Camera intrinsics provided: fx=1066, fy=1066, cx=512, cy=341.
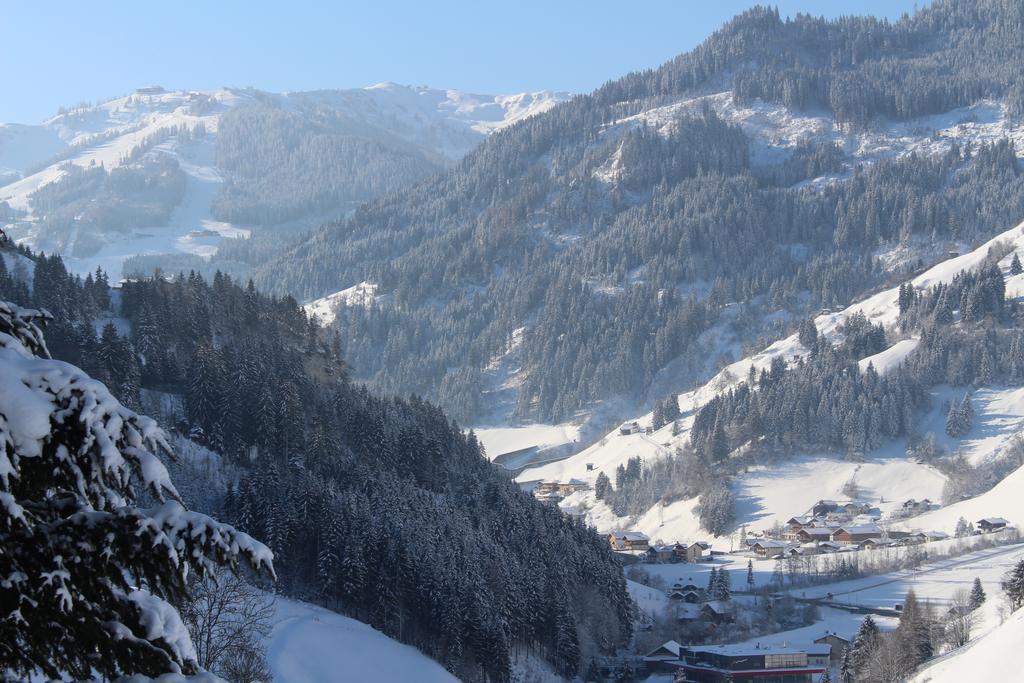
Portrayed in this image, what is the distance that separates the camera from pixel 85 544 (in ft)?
23.1

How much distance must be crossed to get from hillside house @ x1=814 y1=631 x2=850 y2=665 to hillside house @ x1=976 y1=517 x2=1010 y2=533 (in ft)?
135

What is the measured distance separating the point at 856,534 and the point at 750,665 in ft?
178

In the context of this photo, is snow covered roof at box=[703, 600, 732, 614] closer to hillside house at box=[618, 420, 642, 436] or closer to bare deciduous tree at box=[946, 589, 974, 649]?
bare deciduous tree at box=[946, 589, 974, 649]

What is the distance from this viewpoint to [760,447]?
162750mm

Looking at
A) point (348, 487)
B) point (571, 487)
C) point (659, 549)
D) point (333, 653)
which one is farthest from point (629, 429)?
point (333, 653)

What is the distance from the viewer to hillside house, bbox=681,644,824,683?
78.6m

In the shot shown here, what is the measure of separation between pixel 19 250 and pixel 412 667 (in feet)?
213

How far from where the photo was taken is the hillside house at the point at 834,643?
278 ft

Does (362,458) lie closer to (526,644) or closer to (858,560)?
(526,644)

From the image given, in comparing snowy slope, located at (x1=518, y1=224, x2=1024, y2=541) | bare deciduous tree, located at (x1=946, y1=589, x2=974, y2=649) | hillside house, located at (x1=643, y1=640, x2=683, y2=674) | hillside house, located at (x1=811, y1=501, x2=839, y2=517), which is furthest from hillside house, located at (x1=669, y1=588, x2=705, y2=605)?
hillside house, located at (x1=811, y1=501, x2=839, y2=517)

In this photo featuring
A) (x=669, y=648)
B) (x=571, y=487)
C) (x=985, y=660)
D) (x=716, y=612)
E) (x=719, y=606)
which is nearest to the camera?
(x=985, y=660)

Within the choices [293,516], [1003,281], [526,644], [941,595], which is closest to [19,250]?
[293,516]

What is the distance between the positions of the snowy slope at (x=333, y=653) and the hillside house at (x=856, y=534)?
8123 cm

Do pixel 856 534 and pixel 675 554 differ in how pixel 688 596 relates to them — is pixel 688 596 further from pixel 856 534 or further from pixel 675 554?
pixel 856 534
